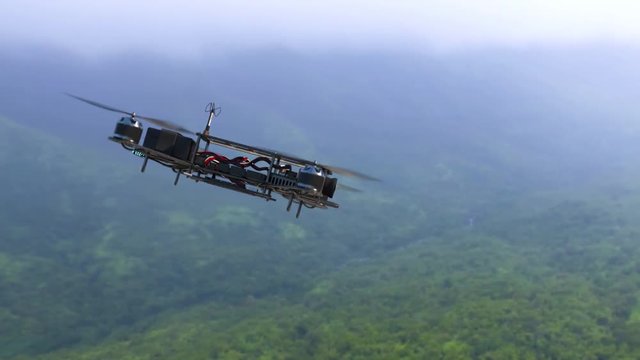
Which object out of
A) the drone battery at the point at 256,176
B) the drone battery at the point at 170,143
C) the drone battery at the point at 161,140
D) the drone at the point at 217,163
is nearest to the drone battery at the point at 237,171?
the drone at the point at 217,163

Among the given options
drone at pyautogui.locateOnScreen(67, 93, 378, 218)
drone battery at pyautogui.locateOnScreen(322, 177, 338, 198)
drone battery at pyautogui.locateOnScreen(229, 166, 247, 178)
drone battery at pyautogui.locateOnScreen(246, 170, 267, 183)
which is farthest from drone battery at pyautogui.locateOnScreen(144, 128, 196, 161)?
drone battery at pyautogui.locateOnScreen(322, 177, 338, 198)

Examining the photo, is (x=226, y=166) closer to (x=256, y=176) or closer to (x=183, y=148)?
(x=256, y=176)

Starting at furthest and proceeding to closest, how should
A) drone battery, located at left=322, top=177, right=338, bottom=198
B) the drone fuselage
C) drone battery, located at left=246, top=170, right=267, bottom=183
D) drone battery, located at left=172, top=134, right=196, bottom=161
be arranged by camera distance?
drone battery, located at left=172, top=134, right=196, bottom=161 < drone battery, located at left=246, top=170, right=267, bottom=183 < drone battery, located at left=322, top=177, right=338, bottom=198 < the drone fuselage

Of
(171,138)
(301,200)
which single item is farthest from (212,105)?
(301,200)

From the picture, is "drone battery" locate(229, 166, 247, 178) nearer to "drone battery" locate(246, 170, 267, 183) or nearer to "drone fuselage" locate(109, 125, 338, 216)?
"drone fuselage" locate(109, 125, 338, 216)

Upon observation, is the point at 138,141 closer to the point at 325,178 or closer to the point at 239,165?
the point at 239,165

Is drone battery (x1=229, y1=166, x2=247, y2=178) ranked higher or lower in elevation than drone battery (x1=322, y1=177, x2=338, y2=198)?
lower

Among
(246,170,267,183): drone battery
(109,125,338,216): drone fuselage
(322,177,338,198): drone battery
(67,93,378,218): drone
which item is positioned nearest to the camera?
(67,93,378,218): drone

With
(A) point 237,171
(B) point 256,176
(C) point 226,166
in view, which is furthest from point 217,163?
(B) point 256,176

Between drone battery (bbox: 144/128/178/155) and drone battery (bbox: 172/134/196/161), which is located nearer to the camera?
drone battery (bbox: 144/128/178/155)
